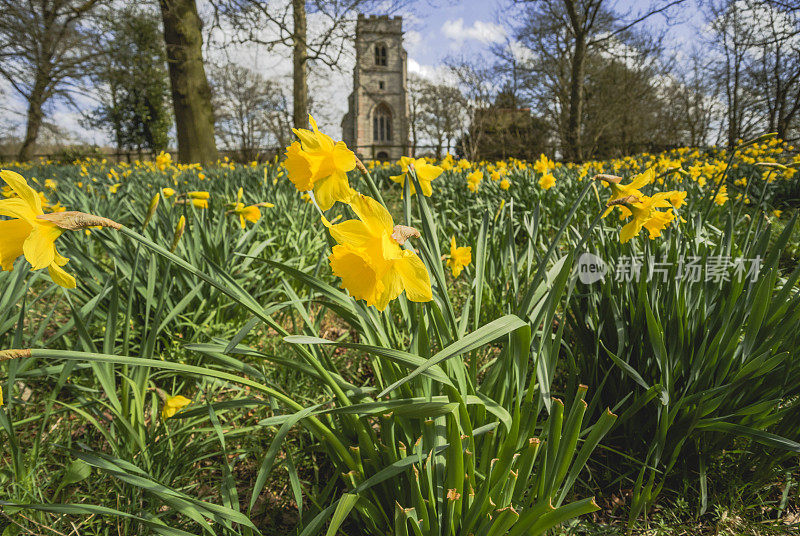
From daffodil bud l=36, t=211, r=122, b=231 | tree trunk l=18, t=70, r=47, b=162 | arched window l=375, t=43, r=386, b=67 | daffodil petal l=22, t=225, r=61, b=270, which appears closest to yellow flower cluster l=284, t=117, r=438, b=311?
daffodil bud l=36, t=211, r=122, b=231

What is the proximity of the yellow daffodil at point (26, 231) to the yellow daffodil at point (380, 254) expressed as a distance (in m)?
0.46

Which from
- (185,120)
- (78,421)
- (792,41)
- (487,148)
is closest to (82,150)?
(185,120)

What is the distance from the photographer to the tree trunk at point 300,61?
1062 centimetres

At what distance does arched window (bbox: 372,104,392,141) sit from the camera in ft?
149

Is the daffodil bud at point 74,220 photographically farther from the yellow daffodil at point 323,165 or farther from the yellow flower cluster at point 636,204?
the yellow flower cluster at point 636,204

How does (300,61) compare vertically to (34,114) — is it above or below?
above

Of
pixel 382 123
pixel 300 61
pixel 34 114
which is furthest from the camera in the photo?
pixel 382 123

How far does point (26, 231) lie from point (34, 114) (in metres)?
20.7

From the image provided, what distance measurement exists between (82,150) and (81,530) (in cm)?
2700

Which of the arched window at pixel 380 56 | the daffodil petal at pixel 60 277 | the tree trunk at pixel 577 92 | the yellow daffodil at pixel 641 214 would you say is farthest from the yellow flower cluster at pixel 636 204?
the arched window at pixel 380 56

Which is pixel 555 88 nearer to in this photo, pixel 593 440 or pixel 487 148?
pixel 487 148

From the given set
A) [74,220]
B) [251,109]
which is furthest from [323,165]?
[251,109]

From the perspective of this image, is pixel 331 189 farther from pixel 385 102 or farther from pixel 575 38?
pixel 385 102

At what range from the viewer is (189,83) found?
961 cm
